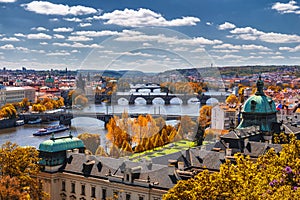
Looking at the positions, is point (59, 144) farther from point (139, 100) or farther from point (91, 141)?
point (91, 141)

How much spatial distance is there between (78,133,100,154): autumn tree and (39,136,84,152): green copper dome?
520 centimetres

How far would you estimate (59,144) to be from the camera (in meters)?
21.9

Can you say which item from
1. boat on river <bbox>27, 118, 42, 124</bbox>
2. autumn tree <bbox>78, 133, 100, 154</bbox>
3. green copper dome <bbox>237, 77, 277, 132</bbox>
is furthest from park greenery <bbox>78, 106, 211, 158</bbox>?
boat on river <bbox>27, 118, 42, 124</bbox>

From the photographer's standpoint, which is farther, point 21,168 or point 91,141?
point 91,141

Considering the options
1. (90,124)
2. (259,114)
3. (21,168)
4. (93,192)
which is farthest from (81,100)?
(259,114)

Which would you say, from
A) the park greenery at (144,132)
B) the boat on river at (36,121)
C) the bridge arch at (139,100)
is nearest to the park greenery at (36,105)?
the boat on river at (36,121)

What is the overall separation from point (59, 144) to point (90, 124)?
16.4 ft

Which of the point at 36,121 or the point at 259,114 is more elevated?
the point at 259,114

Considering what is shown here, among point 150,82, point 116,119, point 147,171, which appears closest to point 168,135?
point 147,171

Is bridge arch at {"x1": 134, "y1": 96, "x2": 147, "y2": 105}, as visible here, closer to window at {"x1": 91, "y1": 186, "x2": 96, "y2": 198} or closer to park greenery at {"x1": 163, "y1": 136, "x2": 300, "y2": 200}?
window at {"x1": 91, "y1": 186, "x2": 96, "y2": 198}

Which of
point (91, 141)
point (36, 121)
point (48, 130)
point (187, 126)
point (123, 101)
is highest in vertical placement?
point (123, 101)

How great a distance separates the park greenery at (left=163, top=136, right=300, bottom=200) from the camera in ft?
31.9

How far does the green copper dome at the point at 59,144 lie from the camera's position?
842 inches

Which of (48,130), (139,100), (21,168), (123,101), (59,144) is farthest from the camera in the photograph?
(48,130)
